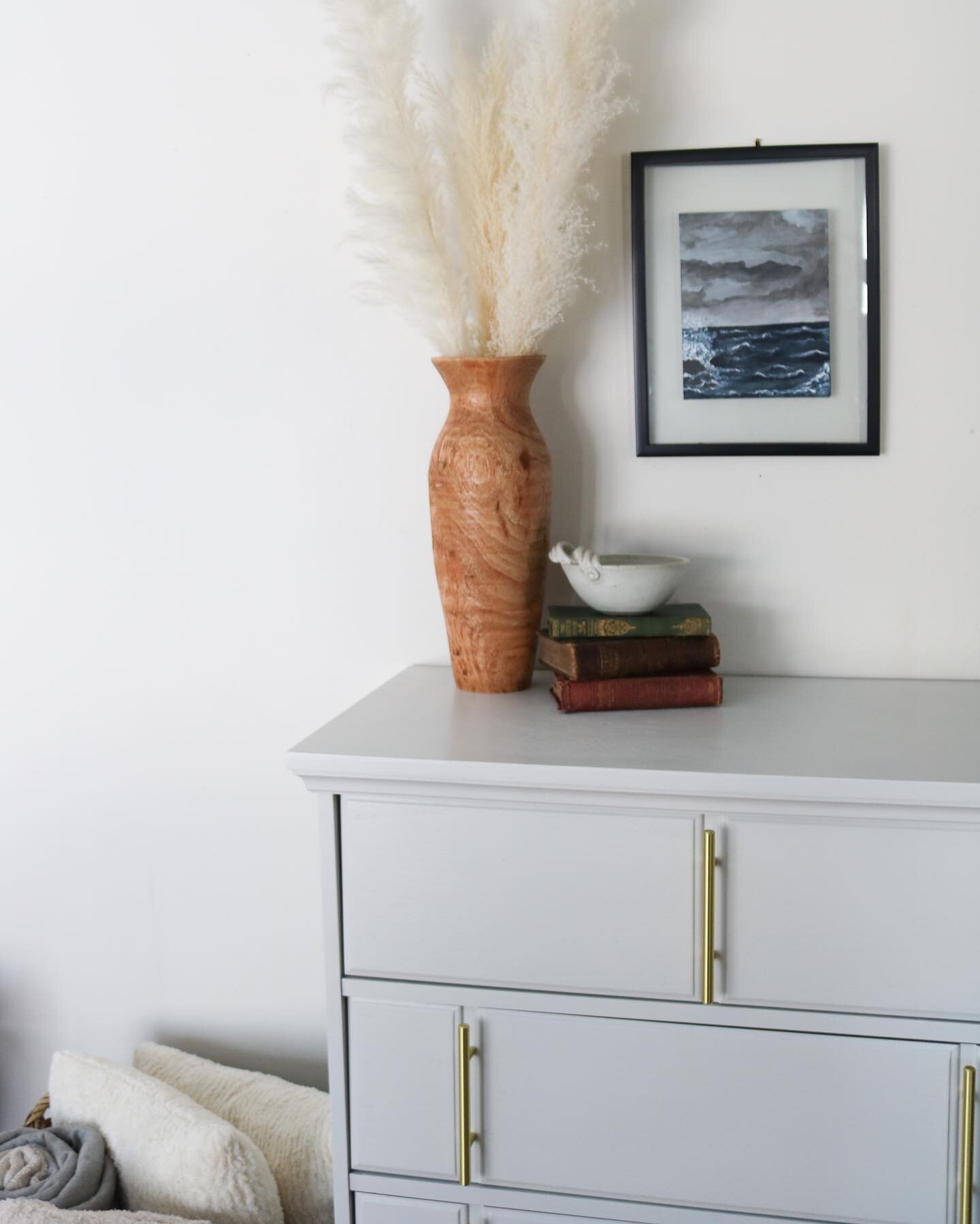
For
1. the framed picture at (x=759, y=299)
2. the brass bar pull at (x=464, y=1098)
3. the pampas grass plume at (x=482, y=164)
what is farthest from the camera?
the framed picture at (x=759, y=299)

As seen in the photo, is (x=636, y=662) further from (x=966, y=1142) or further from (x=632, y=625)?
(x=966, y=1142)

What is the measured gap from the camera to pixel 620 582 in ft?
4.78

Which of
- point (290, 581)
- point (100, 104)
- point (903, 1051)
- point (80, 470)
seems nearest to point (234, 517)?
point (290, 581)

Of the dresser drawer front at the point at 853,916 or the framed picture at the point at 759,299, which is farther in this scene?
the framed picture at the point at 759,299

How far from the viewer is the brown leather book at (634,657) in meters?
1.42

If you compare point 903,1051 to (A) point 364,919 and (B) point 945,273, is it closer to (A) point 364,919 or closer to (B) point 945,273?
(A) point 364,919

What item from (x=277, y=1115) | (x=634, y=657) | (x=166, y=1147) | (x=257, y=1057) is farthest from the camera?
(x=257, y=1057)

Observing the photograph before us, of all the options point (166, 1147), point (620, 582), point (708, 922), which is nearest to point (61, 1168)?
point (166, 1147)

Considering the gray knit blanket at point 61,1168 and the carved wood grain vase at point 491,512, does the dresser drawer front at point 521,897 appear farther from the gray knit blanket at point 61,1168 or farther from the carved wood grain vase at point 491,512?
the gray knit blanket at point 61,1168

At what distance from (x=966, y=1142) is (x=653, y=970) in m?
0.34

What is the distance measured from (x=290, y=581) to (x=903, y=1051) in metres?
0.99

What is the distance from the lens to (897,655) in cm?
161

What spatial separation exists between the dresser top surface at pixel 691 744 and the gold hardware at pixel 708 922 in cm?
7

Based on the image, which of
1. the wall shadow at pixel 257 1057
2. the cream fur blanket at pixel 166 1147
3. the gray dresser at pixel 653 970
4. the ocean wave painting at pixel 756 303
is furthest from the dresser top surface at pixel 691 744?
the wall shadow at pixel 257 1057
